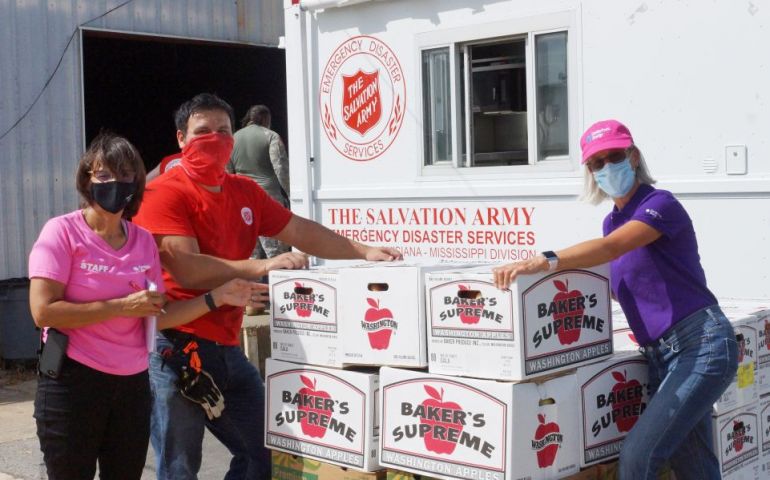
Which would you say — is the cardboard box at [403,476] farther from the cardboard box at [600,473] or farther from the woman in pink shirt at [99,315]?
the woman in pink shirt at [99,315]

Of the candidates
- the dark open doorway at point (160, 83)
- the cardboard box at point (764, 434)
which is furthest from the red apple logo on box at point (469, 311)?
the dark open doorway at point (160, 83)

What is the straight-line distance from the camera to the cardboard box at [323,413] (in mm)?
3744

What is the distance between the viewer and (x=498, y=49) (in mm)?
6246

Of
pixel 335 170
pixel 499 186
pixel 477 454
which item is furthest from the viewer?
pixel 335 170

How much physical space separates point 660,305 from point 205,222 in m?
1.71

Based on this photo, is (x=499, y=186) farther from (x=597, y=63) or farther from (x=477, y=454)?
(x=477, y=454)

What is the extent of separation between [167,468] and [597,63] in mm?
3308

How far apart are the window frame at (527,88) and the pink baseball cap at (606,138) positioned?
6.72 feet

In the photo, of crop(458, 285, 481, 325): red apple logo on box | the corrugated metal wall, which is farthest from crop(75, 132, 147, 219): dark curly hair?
the corrugated metal wall

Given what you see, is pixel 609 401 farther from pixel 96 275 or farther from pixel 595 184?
pixel 96 275

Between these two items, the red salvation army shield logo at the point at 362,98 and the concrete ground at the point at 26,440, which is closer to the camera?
the concrete ground at the point at 26,440

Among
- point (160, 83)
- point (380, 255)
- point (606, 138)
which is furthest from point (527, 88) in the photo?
point (160, 83)

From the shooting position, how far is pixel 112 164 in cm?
358

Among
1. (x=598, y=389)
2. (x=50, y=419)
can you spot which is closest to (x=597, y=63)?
(x=598, y=389)
